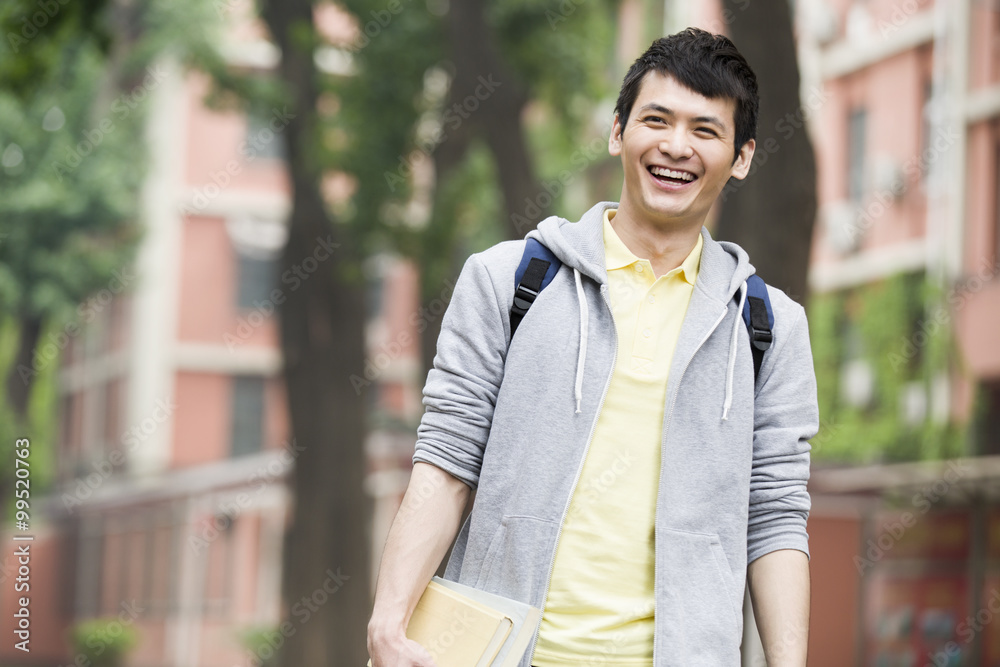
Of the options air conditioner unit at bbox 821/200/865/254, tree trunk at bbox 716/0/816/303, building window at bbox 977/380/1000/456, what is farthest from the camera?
air conditioner unit at bbox 821/200/865/254

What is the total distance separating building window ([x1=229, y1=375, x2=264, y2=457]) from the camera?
3142cm

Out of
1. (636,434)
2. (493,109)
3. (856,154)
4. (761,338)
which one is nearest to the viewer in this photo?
(636,434)

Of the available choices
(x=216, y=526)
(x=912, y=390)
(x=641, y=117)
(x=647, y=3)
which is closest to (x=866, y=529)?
(x=912, y=390)

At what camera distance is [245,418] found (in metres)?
31.6

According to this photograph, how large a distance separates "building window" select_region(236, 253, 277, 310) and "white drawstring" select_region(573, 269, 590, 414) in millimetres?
30026

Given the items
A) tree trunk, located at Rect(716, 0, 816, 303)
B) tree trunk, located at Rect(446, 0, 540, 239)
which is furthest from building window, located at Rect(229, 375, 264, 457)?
tree trunk, located at Rect(716, 0, 816, 303)

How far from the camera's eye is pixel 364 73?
44.4 feet

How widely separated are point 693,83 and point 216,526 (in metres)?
24.4

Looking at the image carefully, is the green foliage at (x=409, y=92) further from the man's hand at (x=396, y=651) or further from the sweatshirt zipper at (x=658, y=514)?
the man's hand at (x=396, y=651)

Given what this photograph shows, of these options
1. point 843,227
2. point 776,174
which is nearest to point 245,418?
point 843,227

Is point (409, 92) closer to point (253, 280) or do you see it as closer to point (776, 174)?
point (776, 174)

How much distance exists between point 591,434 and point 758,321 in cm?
38

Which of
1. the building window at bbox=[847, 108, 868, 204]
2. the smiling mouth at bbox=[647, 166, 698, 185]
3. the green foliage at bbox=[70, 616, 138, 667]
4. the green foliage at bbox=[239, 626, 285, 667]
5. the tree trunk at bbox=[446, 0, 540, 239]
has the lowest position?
the green foliage at bbox=[70, 616, 138, 667]

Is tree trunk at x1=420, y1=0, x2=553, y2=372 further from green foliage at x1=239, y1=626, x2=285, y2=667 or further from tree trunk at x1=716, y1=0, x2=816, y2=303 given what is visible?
tree trunk at x1=716, y1=0, x2=816, y2=303
